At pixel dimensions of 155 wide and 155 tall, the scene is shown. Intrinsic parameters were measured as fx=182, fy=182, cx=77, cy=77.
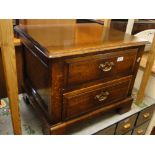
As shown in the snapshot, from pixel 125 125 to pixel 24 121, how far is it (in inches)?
21.2

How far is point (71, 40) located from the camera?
28.0 inches

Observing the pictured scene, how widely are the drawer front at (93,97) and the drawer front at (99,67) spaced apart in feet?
0.13

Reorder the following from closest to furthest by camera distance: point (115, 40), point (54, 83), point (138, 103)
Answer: point (54, 83) → point (115, 40) → point (138, 103)

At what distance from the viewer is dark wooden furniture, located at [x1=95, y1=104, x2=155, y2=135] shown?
93cm

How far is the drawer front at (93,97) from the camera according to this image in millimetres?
727

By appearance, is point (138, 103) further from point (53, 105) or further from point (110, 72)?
point (53, 105)

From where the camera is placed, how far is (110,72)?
77 cm

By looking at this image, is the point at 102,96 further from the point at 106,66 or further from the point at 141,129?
the point at 141,129

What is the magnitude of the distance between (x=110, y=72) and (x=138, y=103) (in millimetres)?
409

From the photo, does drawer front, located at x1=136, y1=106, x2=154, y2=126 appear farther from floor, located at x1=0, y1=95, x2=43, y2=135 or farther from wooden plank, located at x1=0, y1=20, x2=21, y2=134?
wooden plank, located at x1=0, y1=20, x2=21, y2=134
